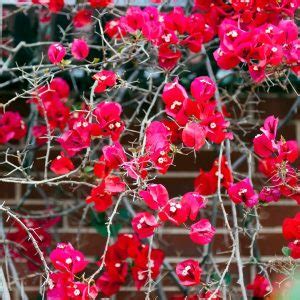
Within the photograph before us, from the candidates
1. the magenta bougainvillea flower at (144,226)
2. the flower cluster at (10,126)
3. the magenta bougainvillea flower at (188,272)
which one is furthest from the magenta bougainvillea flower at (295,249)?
the flower cluster at (10,126)

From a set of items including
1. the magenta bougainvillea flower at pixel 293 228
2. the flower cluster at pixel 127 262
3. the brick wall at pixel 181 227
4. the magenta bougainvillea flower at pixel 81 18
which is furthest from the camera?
the brick wall at pixel 181 227

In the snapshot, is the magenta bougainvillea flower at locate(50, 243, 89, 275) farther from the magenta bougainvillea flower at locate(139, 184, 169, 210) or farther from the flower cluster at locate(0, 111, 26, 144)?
the flower cluster at locate(0, 111, 26, 144)

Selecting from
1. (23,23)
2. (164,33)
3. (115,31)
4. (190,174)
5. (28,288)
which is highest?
(164,33)

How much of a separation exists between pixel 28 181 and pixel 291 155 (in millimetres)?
648

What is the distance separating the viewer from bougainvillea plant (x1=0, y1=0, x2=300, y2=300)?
62.5 inches

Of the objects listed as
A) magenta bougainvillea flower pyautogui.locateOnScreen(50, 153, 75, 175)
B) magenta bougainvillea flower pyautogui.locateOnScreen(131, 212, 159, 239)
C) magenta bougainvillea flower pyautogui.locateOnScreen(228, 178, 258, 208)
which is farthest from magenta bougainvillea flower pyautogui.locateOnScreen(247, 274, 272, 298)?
magenta bougainvillea flower pyautogui.locateOnScreen(50, 153, 75, 175)

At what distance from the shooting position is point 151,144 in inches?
61.5

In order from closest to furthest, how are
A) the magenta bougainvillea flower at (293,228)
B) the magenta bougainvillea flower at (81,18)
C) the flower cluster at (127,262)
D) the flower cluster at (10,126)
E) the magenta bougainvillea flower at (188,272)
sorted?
the magenta bougainvillea flower at (188,272) → the magenta bougainvillea flower at (293,228) → the flower cluster at (127,262) → the flower cluster at (10,126) → the magenta bougainvillea flower at (81,18)

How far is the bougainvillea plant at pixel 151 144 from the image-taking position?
159 cm

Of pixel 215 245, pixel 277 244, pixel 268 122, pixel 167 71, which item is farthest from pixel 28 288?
Answer: pixel 268 122

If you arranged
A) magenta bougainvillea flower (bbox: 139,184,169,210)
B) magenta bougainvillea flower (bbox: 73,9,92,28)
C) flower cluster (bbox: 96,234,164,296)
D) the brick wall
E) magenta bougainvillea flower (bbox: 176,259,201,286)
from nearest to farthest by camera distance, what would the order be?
magenta bougainvillea flower (bbox: 139,184,169,210), magenta bougainvillea flower (bbox: 176,259,201,286), flower cluster (bbox: 96,234,164,296), magenta bougainvillea flower (bbox: 73,9,92,28), the brick wall

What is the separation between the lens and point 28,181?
1689 mm

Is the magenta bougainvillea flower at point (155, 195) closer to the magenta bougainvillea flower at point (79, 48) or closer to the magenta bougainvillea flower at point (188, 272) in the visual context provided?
the magenta bougainvillea flower at point (188, 272)

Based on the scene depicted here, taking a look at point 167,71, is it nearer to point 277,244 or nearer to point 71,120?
point 71,120
